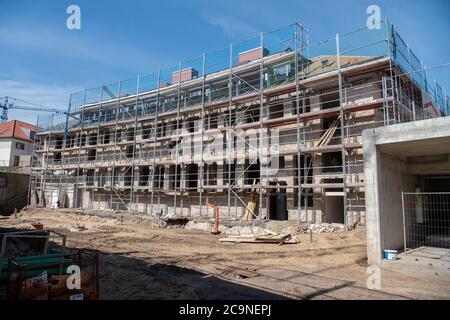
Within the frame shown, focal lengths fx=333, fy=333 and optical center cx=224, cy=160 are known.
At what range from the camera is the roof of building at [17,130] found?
4128 centimetres

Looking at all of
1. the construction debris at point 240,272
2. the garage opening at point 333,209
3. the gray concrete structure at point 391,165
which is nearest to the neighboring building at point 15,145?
the garage opening at point 333,209

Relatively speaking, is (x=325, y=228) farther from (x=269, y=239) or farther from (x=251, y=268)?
(x=251, y=268)

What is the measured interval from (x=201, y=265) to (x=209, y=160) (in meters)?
10.8

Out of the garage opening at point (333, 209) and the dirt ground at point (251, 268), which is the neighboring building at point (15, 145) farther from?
the garage opening at point (333, 209)

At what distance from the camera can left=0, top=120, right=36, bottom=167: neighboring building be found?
40438 mm

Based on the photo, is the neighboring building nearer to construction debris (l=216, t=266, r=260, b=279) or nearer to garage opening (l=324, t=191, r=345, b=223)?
garage opening (l=324, t=191, r=345, b=223)

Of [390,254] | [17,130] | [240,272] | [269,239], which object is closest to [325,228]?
[269,239]

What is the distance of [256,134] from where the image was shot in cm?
1867

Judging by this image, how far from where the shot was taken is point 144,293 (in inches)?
257

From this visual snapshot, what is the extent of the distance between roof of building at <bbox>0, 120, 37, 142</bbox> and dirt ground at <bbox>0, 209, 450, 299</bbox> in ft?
111

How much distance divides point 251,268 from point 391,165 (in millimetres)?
5238

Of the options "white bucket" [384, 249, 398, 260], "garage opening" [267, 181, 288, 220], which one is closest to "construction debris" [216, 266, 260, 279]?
"white bucket" [384, 249, 398, 260]

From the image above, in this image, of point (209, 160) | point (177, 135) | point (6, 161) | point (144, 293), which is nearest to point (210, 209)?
point (209, 160)
